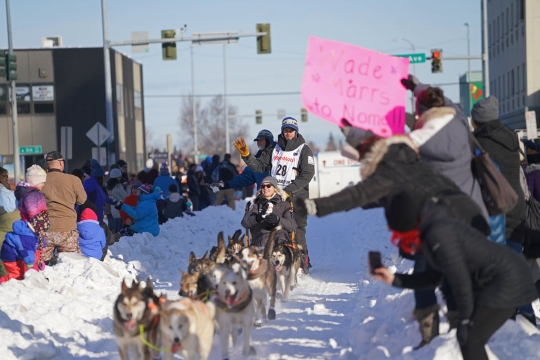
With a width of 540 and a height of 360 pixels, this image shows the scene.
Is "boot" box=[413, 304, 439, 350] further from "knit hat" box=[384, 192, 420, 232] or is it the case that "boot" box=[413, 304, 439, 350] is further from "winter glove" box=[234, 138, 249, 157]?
"winter glove" box=[234, 138, 249, 157]

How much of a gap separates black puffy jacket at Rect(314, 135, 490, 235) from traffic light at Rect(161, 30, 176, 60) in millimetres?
20693

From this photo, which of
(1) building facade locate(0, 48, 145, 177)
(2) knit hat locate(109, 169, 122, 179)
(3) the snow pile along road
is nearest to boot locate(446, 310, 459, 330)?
(3) the snow pile along road

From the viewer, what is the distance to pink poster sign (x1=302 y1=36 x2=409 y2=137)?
249 inches

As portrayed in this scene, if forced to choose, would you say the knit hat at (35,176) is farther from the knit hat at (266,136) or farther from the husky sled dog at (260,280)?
the husky sled dog at (260,280)

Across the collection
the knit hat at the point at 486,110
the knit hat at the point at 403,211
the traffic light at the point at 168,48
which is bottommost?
the knit hat at the point at 403,211

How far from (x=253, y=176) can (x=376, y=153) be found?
26.6 feet

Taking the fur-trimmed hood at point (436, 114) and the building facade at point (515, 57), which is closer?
the fur-trimmed hood at point (436, 114)

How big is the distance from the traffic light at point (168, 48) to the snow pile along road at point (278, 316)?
1156 centimetres

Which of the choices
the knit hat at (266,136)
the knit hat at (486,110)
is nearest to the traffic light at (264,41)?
the knit hat at (266,136)

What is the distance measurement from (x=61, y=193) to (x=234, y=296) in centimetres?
553

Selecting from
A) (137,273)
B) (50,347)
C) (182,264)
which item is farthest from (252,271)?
(182,264)

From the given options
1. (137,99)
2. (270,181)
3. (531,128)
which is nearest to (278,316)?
(270,181)

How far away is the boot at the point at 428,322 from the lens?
6.34m

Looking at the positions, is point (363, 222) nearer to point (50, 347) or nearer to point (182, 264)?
point (182, 264)
